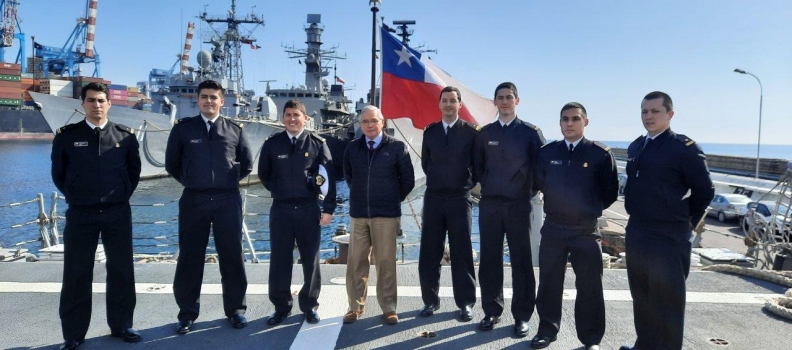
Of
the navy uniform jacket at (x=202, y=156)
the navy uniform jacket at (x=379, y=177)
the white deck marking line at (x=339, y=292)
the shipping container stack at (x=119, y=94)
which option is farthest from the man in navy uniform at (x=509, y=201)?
the shipping container stack at (x=119, y=94)

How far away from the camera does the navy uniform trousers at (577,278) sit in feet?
10.6

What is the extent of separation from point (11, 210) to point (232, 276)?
25180 millimetres

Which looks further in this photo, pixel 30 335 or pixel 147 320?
pixel 147 320

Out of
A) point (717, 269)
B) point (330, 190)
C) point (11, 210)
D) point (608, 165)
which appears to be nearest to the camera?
point (608, 165)

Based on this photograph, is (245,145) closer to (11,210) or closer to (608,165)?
(608,165)

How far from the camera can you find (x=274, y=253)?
3730 millimetres

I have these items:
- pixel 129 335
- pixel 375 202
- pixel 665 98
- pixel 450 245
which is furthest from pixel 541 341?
pixel 129 335

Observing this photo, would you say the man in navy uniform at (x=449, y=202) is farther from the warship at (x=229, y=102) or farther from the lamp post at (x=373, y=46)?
the warship at (x=229, y=102)

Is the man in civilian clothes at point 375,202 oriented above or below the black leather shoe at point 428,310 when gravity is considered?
above

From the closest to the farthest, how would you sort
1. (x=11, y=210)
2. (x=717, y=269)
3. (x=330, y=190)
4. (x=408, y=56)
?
(x=330, y=190) → (x=717, y=269) → (x=408, y=56) → (x=11, y=210)

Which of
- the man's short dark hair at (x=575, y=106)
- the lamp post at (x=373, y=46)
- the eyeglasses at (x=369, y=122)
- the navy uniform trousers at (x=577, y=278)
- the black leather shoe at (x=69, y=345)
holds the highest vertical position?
the lamp post at (x=373, y=46)

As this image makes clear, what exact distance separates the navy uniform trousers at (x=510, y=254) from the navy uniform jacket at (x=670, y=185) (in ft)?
2.67

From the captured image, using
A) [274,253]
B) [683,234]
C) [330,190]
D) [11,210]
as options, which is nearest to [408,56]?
[330,190]

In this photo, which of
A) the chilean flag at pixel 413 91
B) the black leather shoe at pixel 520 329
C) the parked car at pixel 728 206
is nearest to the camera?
the black leather shoe at pixel 520 329
